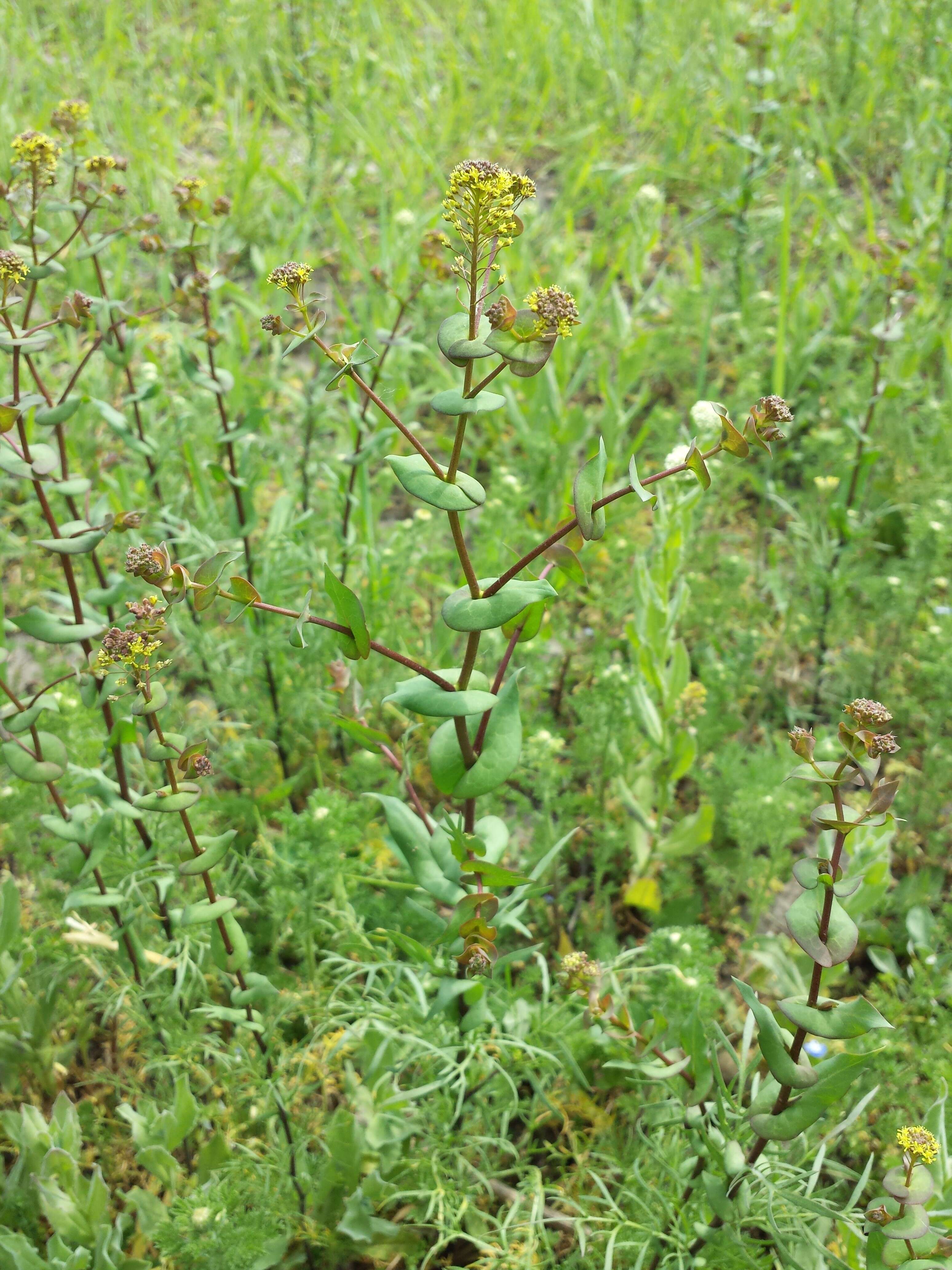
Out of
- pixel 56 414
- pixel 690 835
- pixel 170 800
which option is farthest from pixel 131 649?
pixel 690 835

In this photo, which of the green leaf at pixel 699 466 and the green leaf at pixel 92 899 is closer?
the green leaf at pixel 699 466

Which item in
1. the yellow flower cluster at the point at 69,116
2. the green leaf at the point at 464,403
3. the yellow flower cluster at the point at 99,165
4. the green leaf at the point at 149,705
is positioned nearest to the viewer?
the green leaf at the point at 464,403

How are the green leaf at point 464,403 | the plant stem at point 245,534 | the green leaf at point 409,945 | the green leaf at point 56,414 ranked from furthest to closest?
the plant stem at point 245,534 < the green leaf at point 56,414 < the green leaf at point 409,945 < the green leaf at point 464,403

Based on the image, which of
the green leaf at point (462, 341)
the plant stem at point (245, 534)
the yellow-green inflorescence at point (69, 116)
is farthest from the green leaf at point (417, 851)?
the yellow-green inflorescence at point (69, 116)

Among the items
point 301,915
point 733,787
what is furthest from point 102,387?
point 733,787

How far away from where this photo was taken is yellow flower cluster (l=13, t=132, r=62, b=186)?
4.98 ft

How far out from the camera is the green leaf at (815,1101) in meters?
1.18

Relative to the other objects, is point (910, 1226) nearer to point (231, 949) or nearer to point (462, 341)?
point (231, 949)

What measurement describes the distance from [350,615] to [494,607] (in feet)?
0.57

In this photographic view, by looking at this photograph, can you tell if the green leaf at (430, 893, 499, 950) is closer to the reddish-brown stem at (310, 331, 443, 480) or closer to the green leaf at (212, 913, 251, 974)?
the green leaf at (212, 913, 251, 974)

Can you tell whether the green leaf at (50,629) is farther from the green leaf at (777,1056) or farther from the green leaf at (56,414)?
the green leaf at (777,1056)

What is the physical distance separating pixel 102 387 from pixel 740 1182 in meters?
2.75

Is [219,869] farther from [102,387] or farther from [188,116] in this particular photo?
[188,116]

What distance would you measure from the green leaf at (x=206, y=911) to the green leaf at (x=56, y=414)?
2.55ft
